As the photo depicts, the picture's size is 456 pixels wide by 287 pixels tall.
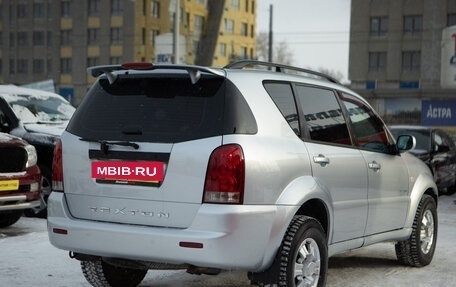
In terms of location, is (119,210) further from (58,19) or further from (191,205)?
(58,19)

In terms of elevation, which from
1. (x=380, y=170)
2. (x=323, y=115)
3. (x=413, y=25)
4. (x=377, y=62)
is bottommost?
(x=380, y=170)

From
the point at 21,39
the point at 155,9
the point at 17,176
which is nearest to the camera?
the point at 17,176

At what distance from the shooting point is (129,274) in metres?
5.70

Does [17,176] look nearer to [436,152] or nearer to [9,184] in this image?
[9,184]

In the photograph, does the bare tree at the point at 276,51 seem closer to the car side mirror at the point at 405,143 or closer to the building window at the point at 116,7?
the building window at the point at 116,7

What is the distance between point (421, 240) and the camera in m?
6.87

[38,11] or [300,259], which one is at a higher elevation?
[38,11]

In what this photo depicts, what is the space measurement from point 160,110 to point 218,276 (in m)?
2.16

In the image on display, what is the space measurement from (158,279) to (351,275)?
1.78m

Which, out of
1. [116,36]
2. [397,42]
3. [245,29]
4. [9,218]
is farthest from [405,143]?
Answer: [245,29]

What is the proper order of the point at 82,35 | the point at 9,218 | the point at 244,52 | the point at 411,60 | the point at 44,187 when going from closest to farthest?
the point at 9,218, the point at 44,187, the point at 411,60, the point at 82,35, the point at 244,52

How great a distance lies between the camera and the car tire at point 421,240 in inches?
264

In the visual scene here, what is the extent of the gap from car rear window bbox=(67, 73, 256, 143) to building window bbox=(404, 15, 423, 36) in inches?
2481

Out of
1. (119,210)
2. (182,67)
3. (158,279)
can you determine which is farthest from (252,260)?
(158,279)
